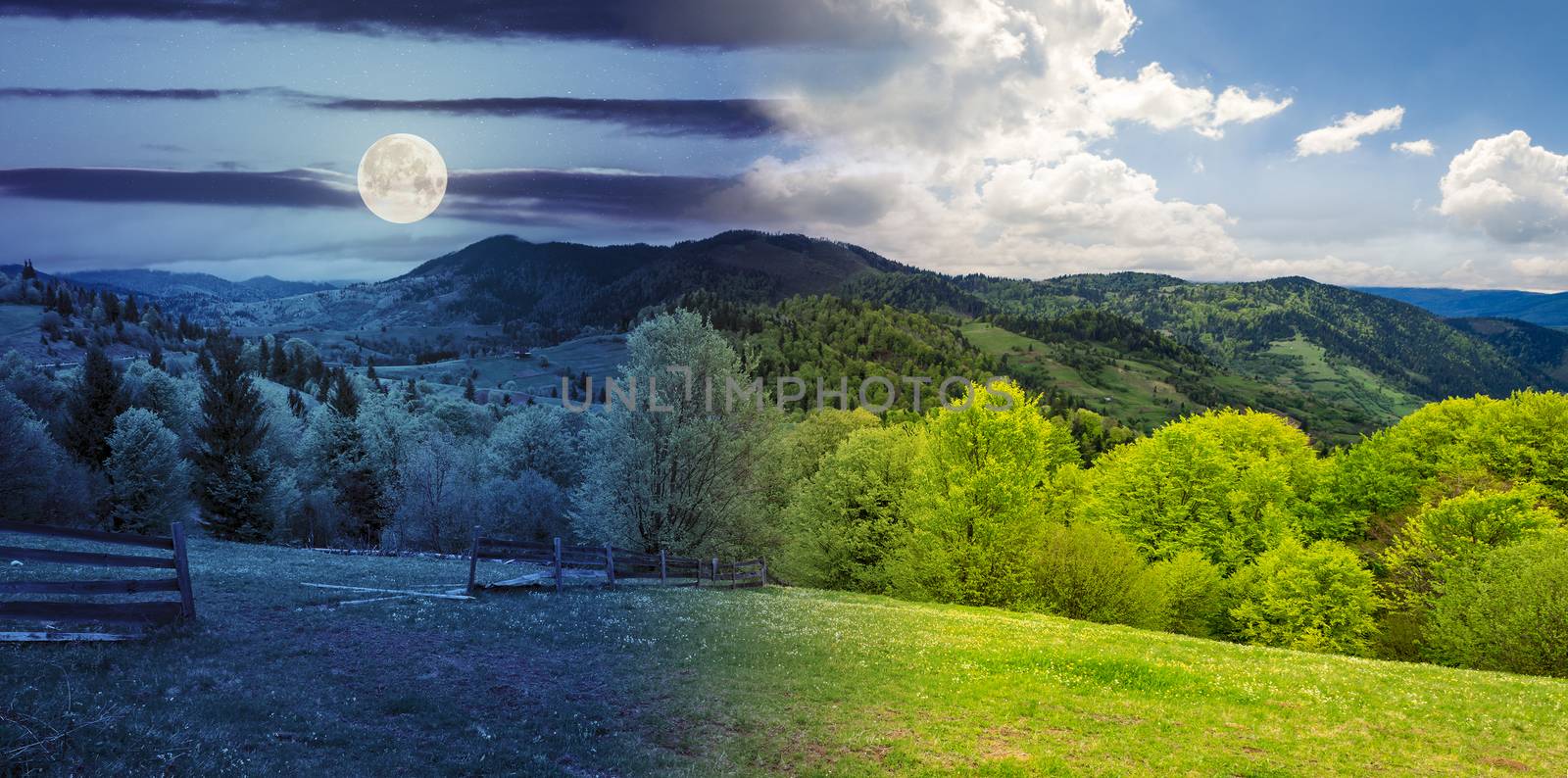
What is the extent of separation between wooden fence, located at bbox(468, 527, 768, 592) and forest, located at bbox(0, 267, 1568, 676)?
348 centimetres

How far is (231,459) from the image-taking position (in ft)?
190

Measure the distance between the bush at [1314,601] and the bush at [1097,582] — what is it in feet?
21.2

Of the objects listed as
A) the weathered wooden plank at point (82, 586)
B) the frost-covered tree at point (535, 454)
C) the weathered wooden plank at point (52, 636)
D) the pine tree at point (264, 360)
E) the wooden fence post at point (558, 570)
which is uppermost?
the pine tree at point (264, 360)

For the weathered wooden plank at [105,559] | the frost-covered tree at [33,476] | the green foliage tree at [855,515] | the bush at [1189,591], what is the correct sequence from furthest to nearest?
the green foliage tree at [855,515] → the frost-covered tree at [33,476] → the bush at [1189,591] → the weathered wooden plank at [105,559]

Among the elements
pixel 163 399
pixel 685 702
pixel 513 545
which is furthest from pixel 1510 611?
pixel 163 399

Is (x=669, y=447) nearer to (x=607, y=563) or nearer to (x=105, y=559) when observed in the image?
(x=607, y=563)

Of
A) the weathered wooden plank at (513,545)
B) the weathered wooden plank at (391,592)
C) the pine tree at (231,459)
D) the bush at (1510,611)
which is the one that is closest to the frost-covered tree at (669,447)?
the weathered wooden plank at (513,545)

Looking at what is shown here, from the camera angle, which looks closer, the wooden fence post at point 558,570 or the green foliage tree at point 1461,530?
the wooden fence post at point 558,570

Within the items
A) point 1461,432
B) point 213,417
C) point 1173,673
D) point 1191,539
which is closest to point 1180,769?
point 1173,673

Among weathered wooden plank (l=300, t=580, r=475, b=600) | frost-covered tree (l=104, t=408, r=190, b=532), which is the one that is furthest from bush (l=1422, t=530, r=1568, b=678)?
frost-covered tree (l=104, t=408, r=190, b=532)

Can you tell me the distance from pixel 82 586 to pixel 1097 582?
44.6m

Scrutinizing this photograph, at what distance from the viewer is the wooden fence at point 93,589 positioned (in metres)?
12.3

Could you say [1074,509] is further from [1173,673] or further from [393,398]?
[393,398]

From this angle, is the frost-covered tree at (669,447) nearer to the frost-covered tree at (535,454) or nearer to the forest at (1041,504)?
the forest at (1041,504)
